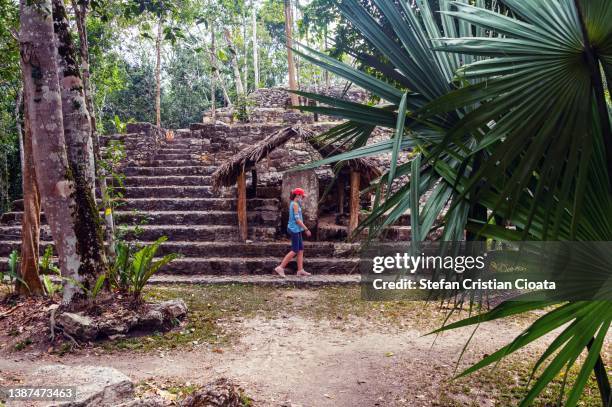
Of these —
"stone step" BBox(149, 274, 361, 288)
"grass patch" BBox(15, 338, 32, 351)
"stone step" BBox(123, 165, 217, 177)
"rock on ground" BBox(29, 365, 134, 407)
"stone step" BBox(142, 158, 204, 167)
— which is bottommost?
"grass patch" BBox(15, 338, 32, 351)

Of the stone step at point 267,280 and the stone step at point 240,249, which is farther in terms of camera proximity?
the stone step at point 240,249

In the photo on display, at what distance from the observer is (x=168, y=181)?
1054 cm

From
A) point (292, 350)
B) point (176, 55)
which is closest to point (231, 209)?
point (292, 350)

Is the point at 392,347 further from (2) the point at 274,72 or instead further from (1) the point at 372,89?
(2) the point at 274,72

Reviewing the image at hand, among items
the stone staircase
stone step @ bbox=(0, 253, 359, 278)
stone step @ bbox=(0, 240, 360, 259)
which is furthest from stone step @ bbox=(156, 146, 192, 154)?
stone step @ bbox=(0, 253, 359, 278)

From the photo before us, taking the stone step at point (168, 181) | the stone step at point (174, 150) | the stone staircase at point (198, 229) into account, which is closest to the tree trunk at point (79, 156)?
the stone staircase at point (198, 229)

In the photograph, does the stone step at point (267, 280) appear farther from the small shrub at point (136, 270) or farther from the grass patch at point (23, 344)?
the grass patch at point (23, 344)

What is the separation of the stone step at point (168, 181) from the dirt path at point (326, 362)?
6.08 m

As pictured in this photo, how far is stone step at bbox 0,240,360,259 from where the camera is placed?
25.2 ft

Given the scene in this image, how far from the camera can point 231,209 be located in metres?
9.08

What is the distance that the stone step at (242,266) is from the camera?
23.7 ft

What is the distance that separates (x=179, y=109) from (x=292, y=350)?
19.4m

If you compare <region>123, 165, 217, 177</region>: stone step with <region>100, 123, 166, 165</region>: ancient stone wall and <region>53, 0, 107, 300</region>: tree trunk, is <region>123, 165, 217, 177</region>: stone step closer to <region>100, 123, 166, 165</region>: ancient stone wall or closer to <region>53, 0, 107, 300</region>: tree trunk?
<region>100, 123, 166, 165</region>: ancient stone wall

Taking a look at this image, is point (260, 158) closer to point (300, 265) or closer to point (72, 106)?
point (300, 265)
